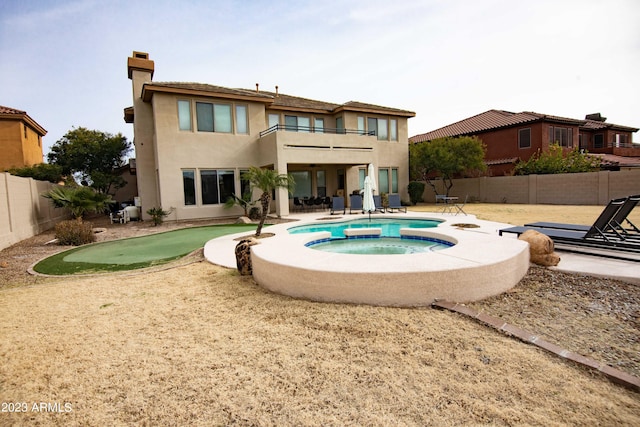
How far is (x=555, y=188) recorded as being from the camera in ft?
71.1

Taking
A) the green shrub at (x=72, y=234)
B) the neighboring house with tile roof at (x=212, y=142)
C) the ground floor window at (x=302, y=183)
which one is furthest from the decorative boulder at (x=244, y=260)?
the ground floor window at (x=302, y=183)

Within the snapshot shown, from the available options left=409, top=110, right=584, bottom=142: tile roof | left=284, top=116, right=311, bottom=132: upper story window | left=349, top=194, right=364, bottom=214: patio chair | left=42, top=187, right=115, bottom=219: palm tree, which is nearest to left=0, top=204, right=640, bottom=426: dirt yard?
left=42, top=187, right=115, bottom=219: palm tree

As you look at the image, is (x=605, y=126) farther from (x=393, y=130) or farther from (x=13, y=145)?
(x=13, y=145)

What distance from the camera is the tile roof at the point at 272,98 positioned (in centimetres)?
1636

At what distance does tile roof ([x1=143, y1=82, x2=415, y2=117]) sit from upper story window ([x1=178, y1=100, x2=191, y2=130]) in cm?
62

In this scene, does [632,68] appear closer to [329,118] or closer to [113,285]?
[329,118]

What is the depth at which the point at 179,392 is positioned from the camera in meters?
2.88

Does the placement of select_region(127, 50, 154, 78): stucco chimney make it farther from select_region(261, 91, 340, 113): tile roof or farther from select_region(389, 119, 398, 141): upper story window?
select_region(389, 119, 398, 141): upper story window

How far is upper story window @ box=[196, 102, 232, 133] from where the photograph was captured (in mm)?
17359

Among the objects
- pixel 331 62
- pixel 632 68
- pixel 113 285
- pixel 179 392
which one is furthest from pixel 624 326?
pixel 331 62

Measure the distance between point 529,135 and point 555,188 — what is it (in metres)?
6.69

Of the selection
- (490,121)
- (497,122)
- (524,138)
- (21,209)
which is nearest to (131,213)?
(21,209)

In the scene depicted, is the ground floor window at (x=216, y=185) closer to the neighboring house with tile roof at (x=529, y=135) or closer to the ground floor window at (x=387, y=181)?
the ground floor window at (x=387, y=181)

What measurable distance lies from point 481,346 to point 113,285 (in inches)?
243
